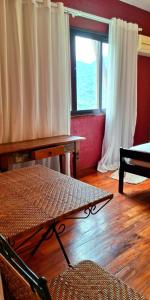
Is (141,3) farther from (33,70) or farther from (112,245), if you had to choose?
(112,245)

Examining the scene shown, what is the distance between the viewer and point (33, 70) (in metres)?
2.66

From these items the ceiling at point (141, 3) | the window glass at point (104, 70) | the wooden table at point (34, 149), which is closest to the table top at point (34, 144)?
the wooden table at point (34, 149)

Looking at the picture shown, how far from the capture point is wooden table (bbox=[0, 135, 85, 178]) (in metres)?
2.28

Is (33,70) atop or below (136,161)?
atop

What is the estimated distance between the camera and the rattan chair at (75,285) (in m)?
0.82

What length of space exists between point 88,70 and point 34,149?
1.78 metres

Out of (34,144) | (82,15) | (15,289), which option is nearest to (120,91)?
(82,15)

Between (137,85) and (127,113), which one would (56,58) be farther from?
(137,85)

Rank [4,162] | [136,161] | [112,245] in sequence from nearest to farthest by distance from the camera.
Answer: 1. [112,245]
2. [4,162]
3. [136,161]

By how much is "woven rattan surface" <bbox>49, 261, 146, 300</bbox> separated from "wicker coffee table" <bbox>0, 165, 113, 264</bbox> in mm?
241

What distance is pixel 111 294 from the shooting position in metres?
0.95

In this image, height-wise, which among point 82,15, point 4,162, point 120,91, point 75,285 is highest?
point 82,15

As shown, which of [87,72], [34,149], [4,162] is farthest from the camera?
[87,72]

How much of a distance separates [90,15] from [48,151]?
201 cm
